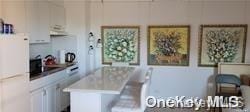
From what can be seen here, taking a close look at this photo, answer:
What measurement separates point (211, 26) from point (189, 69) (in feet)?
3.26

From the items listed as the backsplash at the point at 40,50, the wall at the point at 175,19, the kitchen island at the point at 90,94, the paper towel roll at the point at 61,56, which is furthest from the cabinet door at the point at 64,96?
the kitchen island at the point at 90,94

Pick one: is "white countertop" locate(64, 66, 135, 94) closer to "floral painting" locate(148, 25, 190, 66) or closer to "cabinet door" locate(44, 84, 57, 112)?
"cabinet door" locate(44, 84, 57, 112)

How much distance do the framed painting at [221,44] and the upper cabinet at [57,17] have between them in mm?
2860

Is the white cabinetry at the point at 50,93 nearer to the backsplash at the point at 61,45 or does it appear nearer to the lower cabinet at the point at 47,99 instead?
the lower cabinet at the point at 47,99

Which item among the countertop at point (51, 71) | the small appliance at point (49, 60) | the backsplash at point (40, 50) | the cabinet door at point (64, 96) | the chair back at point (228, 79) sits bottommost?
the cabinet door at point (64, 96)

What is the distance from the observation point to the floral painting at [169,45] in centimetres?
545

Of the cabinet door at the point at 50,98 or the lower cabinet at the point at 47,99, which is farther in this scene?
the cabinet door at the point at 50,98

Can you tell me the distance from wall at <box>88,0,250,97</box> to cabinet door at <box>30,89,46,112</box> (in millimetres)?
2131

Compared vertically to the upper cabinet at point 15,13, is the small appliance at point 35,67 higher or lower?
lower

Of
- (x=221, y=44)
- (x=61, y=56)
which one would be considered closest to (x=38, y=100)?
(x=61, y=56)

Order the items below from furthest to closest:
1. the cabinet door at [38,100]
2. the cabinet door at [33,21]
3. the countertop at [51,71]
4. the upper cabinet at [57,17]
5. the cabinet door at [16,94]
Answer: the upper cabinet at [57,17]
the cabinet door at [33,21]
the countertop at [51,71]
the cabinet door at [38,100]
the cabinet door at [16,94]

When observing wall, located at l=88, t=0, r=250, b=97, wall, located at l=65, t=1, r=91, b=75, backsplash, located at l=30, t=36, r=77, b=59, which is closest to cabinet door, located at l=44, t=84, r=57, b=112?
backsplash, located at l=30, t=36, r=77, b=59

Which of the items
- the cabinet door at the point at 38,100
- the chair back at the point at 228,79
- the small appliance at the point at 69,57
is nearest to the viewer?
the cabinet door at the point at 38,100

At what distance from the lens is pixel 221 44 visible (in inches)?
209
